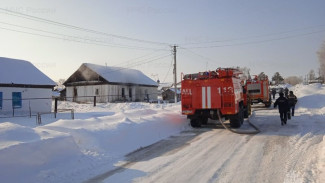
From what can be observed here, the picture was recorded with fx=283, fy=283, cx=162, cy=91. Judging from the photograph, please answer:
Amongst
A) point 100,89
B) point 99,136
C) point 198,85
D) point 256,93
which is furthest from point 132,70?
point 99,136

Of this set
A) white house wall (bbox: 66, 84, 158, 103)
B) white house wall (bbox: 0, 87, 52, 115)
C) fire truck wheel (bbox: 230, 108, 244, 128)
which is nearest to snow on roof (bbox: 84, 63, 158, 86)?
white house wall (bbox: 66, 84, 158, 103)

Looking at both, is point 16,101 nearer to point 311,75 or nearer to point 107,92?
point 107,92

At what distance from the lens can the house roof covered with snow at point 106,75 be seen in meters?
42.5

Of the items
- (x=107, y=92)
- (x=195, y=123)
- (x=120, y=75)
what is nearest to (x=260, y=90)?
(x=195, y=123)

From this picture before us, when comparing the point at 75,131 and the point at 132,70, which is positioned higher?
the point at 132,70

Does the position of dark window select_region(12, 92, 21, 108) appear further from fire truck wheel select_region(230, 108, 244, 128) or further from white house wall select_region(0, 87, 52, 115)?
fire truck wheel select_region(230, 108, 244, 128)

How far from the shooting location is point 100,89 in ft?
138

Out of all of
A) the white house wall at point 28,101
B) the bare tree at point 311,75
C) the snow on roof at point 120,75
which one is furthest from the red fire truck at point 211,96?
the bare tree at point 311,75

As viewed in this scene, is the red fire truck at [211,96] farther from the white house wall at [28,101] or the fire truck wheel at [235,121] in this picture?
the white house wall at [28,101]

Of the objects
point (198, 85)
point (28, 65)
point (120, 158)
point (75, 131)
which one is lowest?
point (120, 158)

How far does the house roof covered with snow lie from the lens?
42469 millimetres

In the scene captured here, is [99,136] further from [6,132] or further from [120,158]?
[6,132]

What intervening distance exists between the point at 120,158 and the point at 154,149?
140cm

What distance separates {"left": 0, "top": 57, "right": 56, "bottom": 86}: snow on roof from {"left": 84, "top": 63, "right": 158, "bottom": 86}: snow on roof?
13.0 meters
